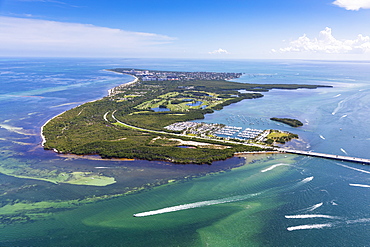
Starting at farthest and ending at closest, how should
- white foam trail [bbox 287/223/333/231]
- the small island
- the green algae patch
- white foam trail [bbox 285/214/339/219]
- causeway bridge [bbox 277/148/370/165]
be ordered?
the small island
causeway bridge [bbox 277/148/370/165]
the green algae patch
white foam trail [bbox 285/214/339/219]
white foam trail [bbox 287/223/333/231]

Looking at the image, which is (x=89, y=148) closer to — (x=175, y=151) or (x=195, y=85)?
(x=175, y=151)

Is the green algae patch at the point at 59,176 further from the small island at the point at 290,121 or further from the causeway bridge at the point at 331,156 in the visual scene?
the small island at the point at 290,121

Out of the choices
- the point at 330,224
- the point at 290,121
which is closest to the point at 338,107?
the point at 290,121

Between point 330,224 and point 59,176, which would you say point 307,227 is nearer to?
point 330,224

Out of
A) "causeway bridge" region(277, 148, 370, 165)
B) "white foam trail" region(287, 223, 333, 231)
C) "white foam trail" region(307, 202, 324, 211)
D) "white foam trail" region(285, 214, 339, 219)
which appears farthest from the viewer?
"causeway bridge" region(277, 148, 370, 165)

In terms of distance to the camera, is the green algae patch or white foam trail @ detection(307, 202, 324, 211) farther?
the green algae patch

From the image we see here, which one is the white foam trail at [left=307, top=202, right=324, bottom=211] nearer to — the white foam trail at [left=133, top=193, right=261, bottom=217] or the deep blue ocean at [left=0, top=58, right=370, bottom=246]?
the deep blue ocean at [left=0, top=58, right=370, bottom=246]

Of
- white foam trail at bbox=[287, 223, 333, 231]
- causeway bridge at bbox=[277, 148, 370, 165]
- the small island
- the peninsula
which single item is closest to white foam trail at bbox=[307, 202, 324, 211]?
white foam trail at bbox=[287, 223, 333, 231]

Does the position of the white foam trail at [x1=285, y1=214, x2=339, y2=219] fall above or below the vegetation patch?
below

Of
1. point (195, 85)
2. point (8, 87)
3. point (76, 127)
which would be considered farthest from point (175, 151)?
point (8, 87)
